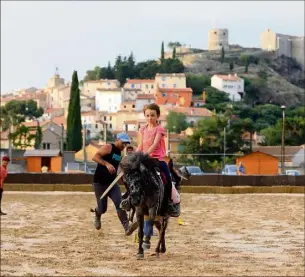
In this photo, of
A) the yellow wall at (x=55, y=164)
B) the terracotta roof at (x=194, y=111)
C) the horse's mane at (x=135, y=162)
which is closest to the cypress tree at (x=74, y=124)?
the yellow wall at (x=55, y=164)

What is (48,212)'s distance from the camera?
31953 millimetres

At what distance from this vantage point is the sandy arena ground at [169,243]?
1611 centimetres

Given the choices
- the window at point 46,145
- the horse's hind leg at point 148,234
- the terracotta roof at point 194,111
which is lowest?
the window at point 46,145

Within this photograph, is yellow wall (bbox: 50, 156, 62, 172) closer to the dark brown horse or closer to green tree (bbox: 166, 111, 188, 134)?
the dark brown horse

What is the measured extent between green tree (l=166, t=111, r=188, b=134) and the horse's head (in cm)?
15664

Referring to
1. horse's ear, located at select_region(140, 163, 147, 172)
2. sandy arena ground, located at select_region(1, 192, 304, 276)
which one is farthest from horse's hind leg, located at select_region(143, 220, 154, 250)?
sandy arena ground, located at select_region(1, 192, 304, 276)

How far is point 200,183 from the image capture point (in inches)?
1925

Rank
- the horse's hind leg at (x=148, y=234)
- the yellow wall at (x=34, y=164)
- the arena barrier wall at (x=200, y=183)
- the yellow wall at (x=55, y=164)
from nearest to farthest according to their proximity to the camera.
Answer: the horse's hind leg at (x=148, y=234) < the arena barrier wall at (x=200, y=183) < the yellow wall at (x=55, y=164) < the yellow wall at (x=34, y=164)

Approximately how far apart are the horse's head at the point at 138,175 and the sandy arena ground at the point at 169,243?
5.36 meters

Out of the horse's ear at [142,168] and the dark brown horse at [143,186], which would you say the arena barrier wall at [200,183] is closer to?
the dark brown horse at [143,186]

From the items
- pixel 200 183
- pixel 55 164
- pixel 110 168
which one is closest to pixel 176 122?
pixel 55 164

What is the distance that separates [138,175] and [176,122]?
16112 centimetres

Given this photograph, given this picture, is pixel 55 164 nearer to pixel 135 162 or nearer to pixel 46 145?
pixel 46 145

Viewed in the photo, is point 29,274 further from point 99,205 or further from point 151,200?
point 151,200
